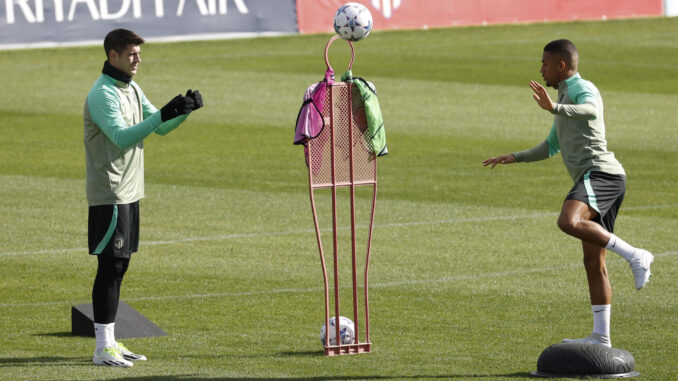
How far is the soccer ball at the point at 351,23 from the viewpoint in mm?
9070

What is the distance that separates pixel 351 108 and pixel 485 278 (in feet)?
11.4

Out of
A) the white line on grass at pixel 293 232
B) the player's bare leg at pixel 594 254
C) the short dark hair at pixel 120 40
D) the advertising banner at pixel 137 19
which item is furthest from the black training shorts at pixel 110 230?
the advertising banner at pixel 137 19

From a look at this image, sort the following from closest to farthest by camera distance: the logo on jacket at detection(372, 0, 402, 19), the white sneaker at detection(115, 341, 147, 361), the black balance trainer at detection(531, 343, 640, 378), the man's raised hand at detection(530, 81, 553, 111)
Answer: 1. the black balance trainer at detection(531, 343, 640, 378)
2. the man's raised hand at detection(530, 81, 553, 111)
3. the white sneaker at detection(115, 341, 147, 361)
4. the logo on jacket at detection(372, 0, 402, 19)

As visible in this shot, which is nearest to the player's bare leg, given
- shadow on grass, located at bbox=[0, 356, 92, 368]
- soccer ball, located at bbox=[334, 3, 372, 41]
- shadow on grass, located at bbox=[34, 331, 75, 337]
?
soccer ball, located at bbox=[334, 3, 372, 41]

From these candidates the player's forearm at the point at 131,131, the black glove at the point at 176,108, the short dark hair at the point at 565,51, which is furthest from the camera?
the short dark hair at the point at 565,51

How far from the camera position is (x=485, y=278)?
39.2 feet

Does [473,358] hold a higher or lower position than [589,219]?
lower

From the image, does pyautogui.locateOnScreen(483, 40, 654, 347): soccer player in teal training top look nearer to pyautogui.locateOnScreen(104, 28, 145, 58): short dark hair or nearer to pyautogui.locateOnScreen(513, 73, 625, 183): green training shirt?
pyautogui.locateOnScreen(513, 73, 625, 183): green training shirt

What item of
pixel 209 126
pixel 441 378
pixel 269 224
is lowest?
pixel 441 378

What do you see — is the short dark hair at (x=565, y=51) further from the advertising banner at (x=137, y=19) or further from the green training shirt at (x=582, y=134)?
the advertising banner at (x=137, y=19)

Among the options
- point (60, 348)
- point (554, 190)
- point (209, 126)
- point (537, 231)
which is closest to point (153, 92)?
point (209, 126)

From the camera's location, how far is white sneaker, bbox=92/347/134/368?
8.81 meters

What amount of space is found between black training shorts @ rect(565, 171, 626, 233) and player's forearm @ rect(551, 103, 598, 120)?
44 cm

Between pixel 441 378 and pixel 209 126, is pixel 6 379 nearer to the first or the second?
pixel 441 378
